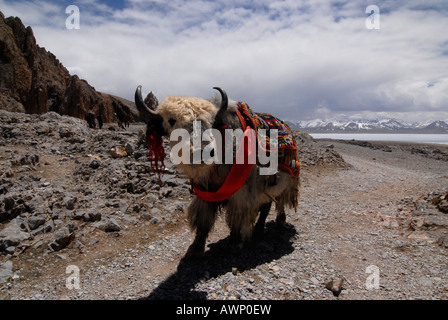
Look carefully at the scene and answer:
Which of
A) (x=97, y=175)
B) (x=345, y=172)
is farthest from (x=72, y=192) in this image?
(x=345, y=172)

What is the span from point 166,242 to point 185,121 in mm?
2041

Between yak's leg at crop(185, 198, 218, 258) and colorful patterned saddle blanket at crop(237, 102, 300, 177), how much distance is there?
938mm

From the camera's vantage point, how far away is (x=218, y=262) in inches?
126

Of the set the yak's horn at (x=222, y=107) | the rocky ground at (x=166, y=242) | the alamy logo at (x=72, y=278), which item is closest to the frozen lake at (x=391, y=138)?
the rocky ground at (x=166, y=242)

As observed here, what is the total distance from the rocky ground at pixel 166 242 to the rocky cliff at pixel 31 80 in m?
11.1

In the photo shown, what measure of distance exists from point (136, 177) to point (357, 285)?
4023 mm

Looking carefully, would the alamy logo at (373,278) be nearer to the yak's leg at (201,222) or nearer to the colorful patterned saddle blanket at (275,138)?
the colorful patterned saddle blanket at (275,138)

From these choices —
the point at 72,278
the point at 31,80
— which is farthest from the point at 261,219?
the point at 31,80

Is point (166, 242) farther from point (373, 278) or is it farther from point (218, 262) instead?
point (373, 278)

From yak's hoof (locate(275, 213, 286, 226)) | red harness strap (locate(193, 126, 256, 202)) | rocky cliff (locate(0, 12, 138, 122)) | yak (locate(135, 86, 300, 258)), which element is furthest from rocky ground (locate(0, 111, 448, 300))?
rocky cliff (locate(0, 12, 138, 122))

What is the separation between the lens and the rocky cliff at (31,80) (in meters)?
14.1

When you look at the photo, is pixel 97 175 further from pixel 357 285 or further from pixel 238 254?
pixel 357 285

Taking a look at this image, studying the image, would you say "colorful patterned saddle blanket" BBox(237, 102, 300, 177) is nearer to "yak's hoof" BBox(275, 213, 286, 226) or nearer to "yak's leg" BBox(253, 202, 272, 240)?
"yak's leg" BBox(253, 202, 272, 240)

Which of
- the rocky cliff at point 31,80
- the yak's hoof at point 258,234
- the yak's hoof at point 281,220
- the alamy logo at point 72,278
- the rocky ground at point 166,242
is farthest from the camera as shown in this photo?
the rocky cliff at point 31,80
